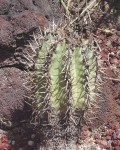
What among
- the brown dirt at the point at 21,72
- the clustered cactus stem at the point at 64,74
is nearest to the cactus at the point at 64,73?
the clustered cactus stem at the point at 64,74

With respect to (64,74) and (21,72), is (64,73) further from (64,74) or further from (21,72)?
(21,72)

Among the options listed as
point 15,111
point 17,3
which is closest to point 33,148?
point 15,111

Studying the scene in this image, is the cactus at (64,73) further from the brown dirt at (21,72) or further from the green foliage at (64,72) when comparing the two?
the brown dirt at (21,72)

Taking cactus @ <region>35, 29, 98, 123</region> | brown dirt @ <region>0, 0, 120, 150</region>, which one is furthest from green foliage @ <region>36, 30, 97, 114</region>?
brown dirt @ <region>0, 0, 120, 150</region>

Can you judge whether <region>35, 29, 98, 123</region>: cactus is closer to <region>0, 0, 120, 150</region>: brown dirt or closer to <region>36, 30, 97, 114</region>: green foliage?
<region>36, 30, 97, 114</region>: green foliage

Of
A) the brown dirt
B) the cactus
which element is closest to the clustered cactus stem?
the cactus

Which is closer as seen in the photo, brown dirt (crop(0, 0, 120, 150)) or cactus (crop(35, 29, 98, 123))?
cactus (crop(35, 29, 98, 123))

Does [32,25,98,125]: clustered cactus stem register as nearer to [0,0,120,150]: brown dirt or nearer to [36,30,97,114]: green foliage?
[36,30,97,114]: green foliage

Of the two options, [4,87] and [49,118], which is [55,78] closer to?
[49,118]

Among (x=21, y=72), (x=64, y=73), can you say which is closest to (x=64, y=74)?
(x=64, y=73)
